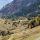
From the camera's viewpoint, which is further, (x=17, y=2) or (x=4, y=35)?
(x=17, y=2)

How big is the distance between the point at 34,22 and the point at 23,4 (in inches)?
1608

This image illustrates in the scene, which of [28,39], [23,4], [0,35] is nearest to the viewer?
[28,39]

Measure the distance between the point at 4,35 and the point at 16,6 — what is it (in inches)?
1608

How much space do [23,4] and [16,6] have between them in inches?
136

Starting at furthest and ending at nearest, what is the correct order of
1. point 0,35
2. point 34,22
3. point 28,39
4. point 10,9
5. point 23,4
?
point 23,4, point 10,9, point 34,22, point 0,35, point 28,39

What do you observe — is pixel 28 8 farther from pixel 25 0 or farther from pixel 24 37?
pixel 24 37

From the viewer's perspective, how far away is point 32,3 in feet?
160

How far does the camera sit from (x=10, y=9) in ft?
156

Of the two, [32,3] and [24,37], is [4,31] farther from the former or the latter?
[32,3]

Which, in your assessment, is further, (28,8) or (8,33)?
(28,8)

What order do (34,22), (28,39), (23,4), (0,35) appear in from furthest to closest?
(23,4)
(34,22)
(0,35)
(28,39)

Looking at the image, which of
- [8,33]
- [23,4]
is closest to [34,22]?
[8,33]

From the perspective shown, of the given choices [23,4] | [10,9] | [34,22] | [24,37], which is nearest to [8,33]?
[24,37]

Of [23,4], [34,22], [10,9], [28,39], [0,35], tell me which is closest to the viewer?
[28,39]
